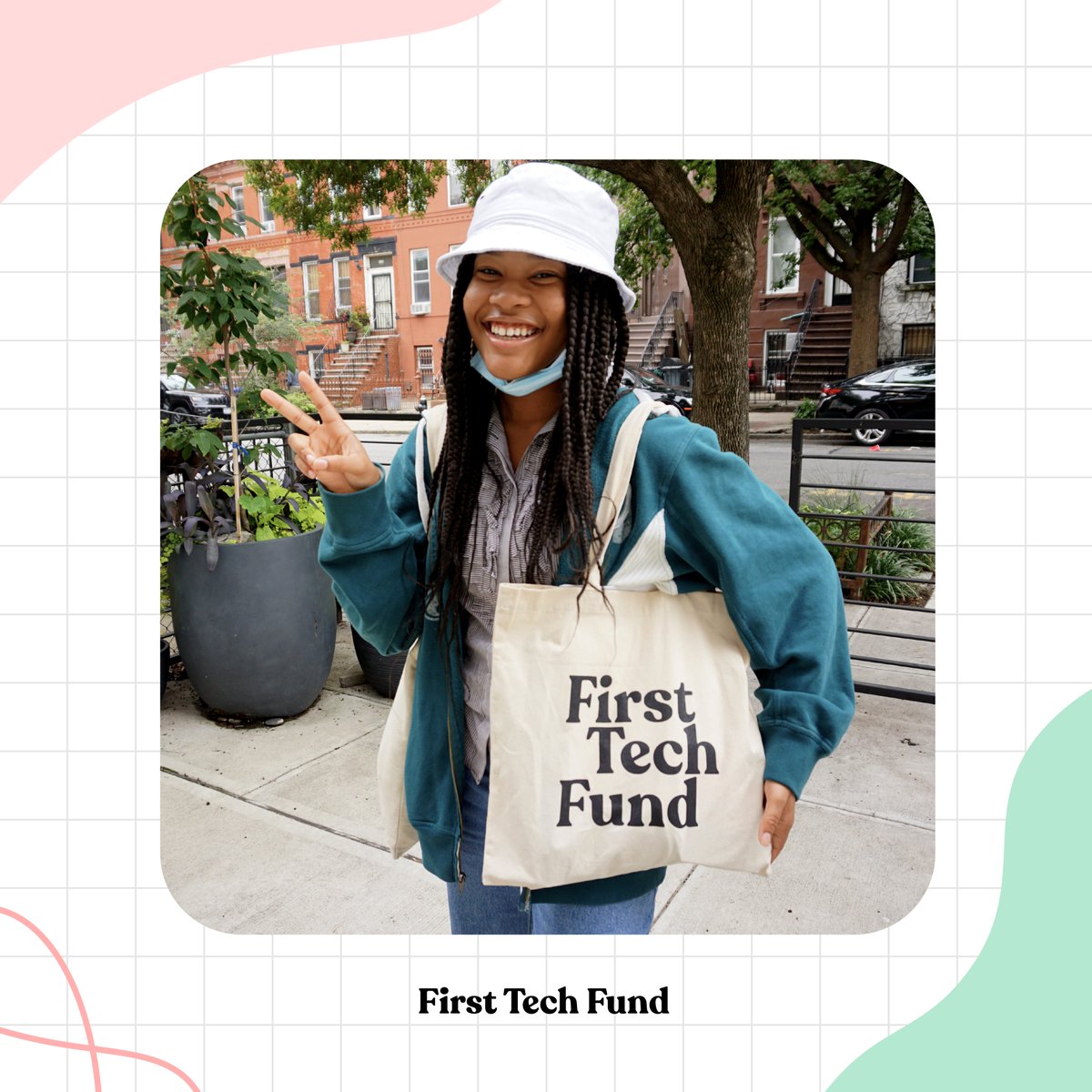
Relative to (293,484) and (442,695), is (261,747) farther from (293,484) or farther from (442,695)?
(442,695)

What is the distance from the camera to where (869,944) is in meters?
1.69

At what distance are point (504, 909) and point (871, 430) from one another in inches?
112

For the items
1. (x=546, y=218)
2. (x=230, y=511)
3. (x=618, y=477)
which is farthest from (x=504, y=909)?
(x=230, y=511)

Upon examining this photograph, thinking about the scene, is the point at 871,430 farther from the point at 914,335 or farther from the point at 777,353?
the point at 914,335

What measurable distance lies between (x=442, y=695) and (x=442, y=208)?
120 inches

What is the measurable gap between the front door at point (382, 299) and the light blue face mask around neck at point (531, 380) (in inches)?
156

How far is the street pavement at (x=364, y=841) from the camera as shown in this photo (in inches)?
101

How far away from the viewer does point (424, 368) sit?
4738 mm

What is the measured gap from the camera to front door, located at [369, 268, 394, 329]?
6.08m

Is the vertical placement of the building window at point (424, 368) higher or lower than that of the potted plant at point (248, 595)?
higher

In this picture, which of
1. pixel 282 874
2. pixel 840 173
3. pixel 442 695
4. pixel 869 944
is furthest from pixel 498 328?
pixel 840 173

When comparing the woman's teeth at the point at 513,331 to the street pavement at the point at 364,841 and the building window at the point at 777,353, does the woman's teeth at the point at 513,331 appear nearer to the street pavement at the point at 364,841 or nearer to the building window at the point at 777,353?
the street pavement at the point at 364,841

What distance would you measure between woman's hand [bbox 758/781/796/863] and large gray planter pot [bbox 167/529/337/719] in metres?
2.67

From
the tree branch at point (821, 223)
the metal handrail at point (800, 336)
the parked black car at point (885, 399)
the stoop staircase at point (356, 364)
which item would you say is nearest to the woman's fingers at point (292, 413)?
the parked black car at point (885, 399)
